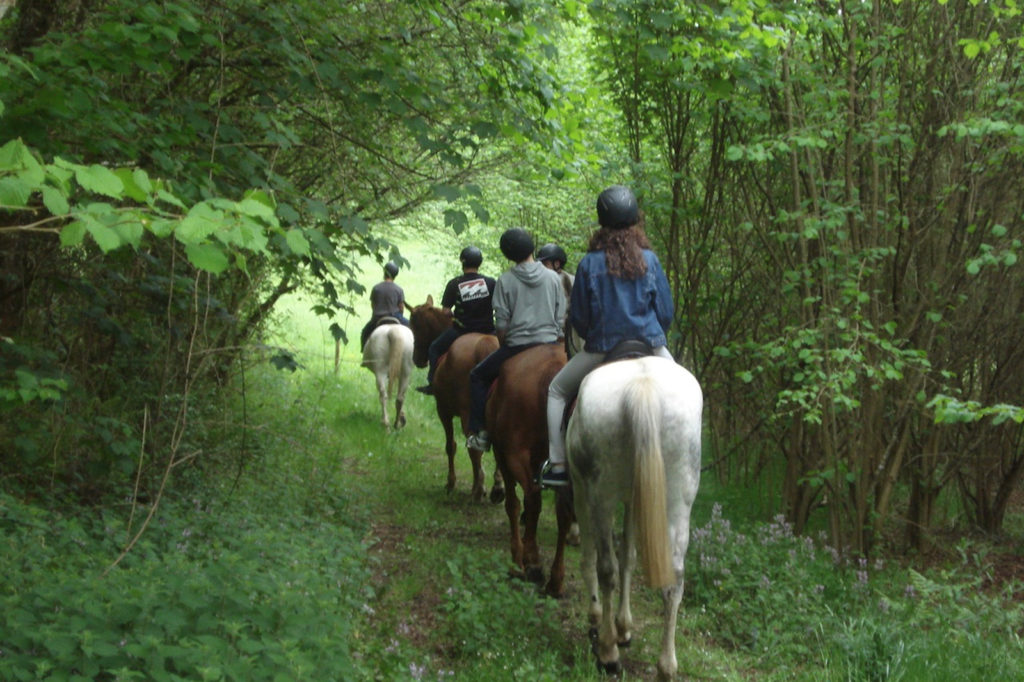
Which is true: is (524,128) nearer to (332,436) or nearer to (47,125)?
(47,125)

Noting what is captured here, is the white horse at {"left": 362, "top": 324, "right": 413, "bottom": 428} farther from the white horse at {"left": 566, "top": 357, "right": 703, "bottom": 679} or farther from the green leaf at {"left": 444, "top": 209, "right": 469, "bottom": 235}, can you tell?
the white horse at {"left": 566, "top": 357, "right": 703, "bottom": 679}

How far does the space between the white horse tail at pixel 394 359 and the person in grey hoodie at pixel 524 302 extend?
22.1 feet

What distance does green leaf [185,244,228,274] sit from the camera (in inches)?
113

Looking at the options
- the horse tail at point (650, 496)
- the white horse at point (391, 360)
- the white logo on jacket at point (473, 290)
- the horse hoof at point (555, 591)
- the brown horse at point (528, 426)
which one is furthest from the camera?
the white horse at point (391, 360)

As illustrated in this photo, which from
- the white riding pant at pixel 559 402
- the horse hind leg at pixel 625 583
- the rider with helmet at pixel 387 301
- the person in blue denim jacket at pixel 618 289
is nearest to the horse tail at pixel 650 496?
the horse hind leg at pixel 625 583

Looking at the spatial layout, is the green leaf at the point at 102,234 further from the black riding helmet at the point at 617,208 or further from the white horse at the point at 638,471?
the black riding helmet at the point at 617,208

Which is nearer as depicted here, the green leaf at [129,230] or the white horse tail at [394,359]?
the green leaf at [129,230]

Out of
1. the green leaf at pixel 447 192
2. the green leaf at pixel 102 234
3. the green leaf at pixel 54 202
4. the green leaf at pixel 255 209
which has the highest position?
the green leaf at pixel 447 192

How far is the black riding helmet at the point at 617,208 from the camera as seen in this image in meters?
5.89

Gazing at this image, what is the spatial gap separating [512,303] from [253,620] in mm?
4141

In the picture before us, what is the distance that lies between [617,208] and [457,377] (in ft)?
14.7

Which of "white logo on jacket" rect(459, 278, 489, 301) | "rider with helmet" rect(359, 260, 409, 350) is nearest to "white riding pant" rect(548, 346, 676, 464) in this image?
"white logo on jacket" rect(459, 278, 489, 301)

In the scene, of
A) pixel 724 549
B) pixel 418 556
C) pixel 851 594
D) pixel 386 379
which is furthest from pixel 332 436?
pixel 851 594

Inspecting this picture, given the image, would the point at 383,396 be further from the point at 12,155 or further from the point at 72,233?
the point at 72,233
